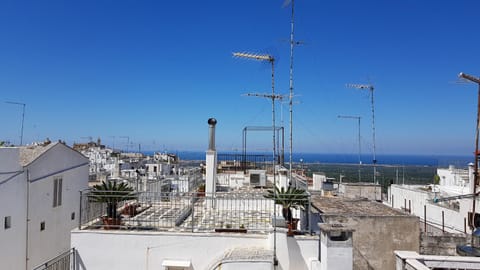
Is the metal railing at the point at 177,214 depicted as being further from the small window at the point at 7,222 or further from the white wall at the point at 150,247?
the small window at the point at 7,222

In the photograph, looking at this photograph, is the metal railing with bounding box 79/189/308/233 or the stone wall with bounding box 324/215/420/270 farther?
the metal railing with bounding box 79/189/308/233

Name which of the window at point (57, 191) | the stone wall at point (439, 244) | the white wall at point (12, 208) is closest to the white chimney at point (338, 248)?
the stone wall at point (439, 244)

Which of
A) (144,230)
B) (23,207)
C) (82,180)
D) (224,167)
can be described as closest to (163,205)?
(144,230)

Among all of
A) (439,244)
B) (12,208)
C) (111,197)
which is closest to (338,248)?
(439,244)

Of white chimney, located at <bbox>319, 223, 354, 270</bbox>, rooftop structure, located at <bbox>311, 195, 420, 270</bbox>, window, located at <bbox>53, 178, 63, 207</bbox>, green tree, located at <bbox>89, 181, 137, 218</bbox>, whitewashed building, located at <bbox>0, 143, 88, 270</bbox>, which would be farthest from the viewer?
window, located at <bbox>53, 178, 63, 207</bbox>

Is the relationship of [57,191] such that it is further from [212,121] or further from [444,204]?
[444,204]

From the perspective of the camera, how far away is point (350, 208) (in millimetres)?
9945

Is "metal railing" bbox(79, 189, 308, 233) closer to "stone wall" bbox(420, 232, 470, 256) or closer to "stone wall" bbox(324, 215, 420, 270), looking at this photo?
"stone wall" bbox(324, 215, 420, 270)

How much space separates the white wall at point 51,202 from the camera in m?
12.4

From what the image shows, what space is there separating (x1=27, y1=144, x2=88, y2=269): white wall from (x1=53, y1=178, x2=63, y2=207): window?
0.18 m

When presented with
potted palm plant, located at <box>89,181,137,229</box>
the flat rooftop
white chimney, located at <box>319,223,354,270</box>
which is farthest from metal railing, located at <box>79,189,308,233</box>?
white chimney, located at <box>319,223,354,270</box>

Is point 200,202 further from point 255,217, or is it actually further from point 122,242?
point 122,242

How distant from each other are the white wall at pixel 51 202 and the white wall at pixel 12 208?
38 centimetres

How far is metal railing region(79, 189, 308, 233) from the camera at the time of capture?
9.49m
